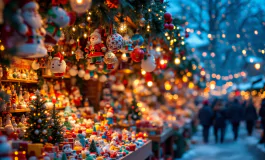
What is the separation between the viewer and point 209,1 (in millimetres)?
13516

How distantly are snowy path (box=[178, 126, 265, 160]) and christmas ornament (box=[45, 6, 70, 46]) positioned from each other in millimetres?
8133

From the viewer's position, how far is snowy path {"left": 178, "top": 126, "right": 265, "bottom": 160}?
11352 mm

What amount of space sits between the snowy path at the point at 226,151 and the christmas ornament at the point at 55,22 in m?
8.13

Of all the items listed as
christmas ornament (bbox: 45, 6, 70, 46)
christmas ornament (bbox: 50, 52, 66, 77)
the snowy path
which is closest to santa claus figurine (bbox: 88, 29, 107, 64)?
christmas ornament (bbox: 50, 52, 66, 77)

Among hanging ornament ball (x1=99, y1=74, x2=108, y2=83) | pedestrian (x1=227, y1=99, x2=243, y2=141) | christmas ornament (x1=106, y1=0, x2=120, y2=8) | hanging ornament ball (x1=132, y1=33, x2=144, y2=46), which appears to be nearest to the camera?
christmas ornament (x1=106, y1=0, x2=120, y2=8)

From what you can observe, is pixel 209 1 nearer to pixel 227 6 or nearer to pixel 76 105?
pixel 227 6

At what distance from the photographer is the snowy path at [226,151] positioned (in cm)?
1135

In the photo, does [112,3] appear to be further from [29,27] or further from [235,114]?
[235,114]

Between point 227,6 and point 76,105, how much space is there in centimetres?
667

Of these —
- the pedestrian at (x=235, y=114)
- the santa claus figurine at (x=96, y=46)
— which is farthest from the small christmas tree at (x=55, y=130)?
the pedestrian at (x=235, y=114)

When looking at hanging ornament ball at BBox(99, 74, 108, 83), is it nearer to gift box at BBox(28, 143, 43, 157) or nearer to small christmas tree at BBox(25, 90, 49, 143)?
small christmas tree at BBox(25, 90, 49, 143)

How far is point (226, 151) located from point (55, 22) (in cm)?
986

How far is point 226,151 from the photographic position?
41.3 feet

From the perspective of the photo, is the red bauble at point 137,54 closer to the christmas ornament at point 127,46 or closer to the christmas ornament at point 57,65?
the christmas ornament at point 127,46
